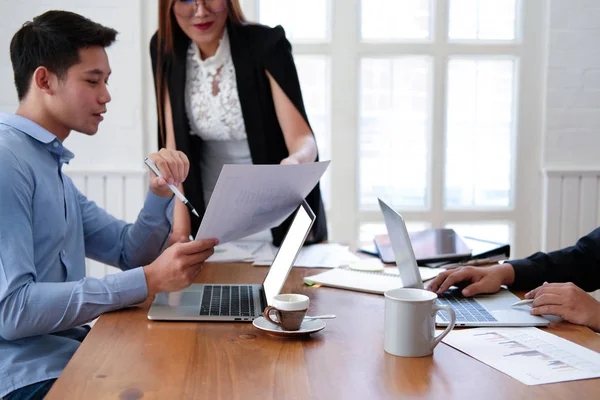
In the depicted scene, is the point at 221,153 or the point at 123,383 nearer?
the point at 123,383

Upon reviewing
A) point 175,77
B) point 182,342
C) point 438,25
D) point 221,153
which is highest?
point 438,25

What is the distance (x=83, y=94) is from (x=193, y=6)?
516 millimetres

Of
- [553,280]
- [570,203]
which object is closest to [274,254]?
[553,280]

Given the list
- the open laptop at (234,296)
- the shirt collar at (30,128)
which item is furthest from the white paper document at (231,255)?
the shirt collar at (30,128)

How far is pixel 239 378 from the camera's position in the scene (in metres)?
0.94

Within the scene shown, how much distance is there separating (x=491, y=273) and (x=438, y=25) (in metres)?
2.01

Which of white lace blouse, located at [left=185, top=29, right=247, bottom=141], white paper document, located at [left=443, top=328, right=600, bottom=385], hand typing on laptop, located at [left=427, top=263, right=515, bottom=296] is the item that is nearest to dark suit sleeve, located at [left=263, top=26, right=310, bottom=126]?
white lace blouse, located at [left=185, top=29, right=247, bottom=141]

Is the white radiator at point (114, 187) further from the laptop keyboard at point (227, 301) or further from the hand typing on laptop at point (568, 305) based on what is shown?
the hand typing on laptop at point (568, 305)

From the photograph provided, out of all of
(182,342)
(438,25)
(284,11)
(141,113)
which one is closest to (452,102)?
(438,25)

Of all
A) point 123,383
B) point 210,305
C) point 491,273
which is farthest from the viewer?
point 491,273

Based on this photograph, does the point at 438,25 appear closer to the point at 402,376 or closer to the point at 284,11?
the point at 284,11

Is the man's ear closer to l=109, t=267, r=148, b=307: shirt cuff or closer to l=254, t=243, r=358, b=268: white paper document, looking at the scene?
l=109, t=267, r=148, b=307: shirt cuff

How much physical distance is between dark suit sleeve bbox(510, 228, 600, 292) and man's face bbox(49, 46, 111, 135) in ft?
3.18

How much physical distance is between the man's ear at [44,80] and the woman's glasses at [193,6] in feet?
1.75
